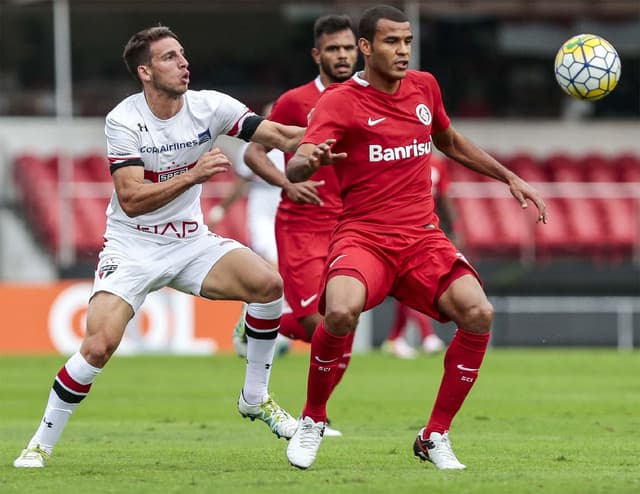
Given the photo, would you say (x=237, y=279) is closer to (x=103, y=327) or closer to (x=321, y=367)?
(x=103, y=327)

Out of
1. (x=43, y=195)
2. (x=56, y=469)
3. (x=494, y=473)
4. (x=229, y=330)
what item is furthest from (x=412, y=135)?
(x=43, y=195)

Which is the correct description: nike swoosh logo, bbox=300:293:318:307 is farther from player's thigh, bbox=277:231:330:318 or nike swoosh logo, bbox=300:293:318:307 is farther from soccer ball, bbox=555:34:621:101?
soccer ball, bbox=555:34:621:101

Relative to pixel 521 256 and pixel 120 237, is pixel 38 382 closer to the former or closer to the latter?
pixel 120 237

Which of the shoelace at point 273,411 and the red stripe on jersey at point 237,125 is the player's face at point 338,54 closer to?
the red stripe on jersey at point 237,125

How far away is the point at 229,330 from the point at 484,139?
8036 millimetres

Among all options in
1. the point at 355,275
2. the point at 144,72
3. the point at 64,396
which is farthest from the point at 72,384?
the point at 144,72

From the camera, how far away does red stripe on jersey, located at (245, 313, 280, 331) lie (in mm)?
8922

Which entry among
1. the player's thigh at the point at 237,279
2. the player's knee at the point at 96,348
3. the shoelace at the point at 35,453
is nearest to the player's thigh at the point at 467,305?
the player's thigh at the point at 237,279

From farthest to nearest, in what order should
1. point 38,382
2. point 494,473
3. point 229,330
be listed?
point 229,330
point 38,382
point 494,473

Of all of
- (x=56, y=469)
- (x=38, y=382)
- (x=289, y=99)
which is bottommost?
(x=38, y=382)

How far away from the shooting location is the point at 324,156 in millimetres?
7547

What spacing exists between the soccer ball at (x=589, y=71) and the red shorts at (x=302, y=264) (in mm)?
2192

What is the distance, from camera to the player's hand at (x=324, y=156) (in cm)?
752

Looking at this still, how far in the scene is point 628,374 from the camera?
52.9 feet
